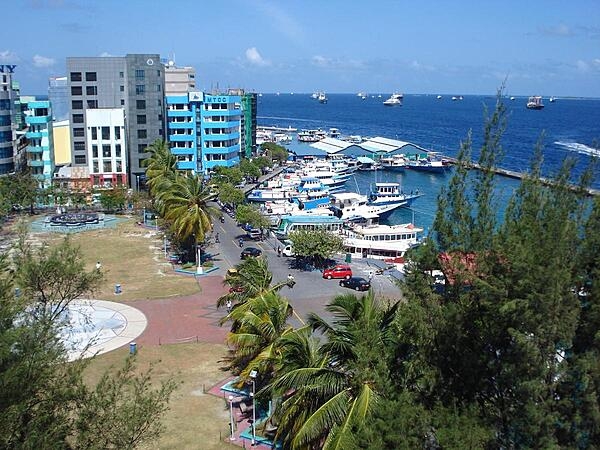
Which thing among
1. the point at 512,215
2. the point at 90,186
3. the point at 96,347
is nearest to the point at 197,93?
the point at 90,186

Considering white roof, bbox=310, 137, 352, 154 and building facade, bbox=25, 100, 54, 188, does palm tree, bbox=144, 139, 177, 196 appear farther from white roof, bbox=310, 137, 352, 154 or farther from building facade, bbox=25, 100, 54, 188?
white roof, bbox=310, 137, 352, 154

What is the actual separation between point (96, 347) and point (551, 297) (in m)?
22.3

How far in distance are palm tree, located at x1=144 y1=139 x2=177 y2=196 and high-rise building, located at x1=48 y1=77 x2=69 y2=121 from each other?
25678mm

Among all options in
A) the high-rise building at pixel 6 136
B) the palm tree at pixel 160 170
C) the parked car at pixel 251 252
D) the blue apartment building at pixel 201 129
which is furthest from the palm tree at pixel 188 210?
the blue apartment building at pixel 201 129

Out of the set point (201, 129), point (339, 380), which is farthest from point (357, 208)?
point (339, 380)

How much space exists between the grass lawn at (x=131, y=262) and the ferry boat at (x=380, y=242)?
14.7m

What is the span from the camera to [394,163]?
10581 centimetres

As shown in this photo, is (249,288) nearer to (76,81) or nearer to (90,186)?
(90,186)

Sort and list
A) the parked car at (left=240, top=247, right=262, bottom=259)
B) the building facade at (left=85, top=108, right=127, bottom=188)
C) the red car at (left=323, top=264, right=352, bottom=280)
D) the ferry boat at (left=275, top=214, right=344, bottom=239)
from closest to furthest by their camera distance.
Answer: the red car at (left=323, top=264, right=352, bottom=280) < the parked car at (left=240, top=247, right=262, bottom=259) < the ferry boat at (left=275, top=214, right=344, bottom=239) < the building facade at (left=85, top=108, right=127, bottom=188)

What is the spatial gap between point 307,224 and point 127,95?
106 ft

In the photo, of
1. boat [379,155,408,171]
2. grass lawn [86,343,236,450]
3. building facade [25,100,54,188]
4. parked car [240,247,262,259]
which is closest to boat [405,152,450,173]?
boat [379,155,408,171]

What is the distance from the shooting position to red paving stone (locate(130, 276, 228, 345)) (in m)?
28.1

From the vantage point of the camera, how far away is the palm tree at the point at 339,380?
1189cm

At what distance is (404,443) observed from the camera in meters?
10.2
